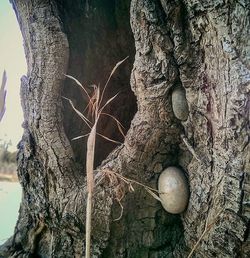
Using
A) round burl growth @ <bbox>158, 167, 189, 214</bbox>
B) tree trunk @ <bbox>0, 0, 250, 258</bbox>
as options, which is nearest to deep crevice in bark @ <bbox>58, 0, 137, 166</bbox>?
tree trunk @ <bbox>0, 0, 250, 258</bbox>

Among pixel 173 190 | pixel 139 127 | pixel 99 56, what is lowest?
pixel 173 190

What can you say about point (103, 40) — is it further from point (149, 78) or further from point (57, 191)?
point (57, 191)

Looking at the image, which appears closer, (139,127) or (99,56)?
(139,127)

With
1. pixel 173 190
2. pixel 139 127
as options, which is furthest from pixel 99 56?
pixel 173 190

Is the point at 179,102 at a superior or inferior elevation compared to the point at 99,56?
inferior

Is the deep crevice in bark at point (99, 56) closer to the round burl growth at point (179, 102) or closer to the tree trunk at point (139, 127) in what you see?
the tree trunk at point (139, 127)

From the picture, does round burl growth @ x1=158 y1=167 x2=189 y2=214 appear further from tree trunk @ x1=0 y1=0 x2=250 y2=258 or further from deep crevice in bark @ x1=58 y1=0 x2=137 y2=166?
deep crevice in bark @ x1=58 y1=0 x2=137 y2=166

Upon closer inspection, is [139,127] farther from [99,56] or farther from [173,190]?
[99,56]

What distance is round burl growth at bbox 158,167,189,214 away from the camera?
1085mm

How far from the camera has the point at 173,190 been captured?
1.08 meters

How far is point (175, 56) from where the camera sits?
1.00m

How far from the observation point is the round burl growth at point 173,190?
1.08 metres

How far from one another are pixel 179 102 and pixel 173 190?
292 mm

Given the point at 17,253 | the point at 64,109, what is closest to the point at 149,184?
the point at 64,109
